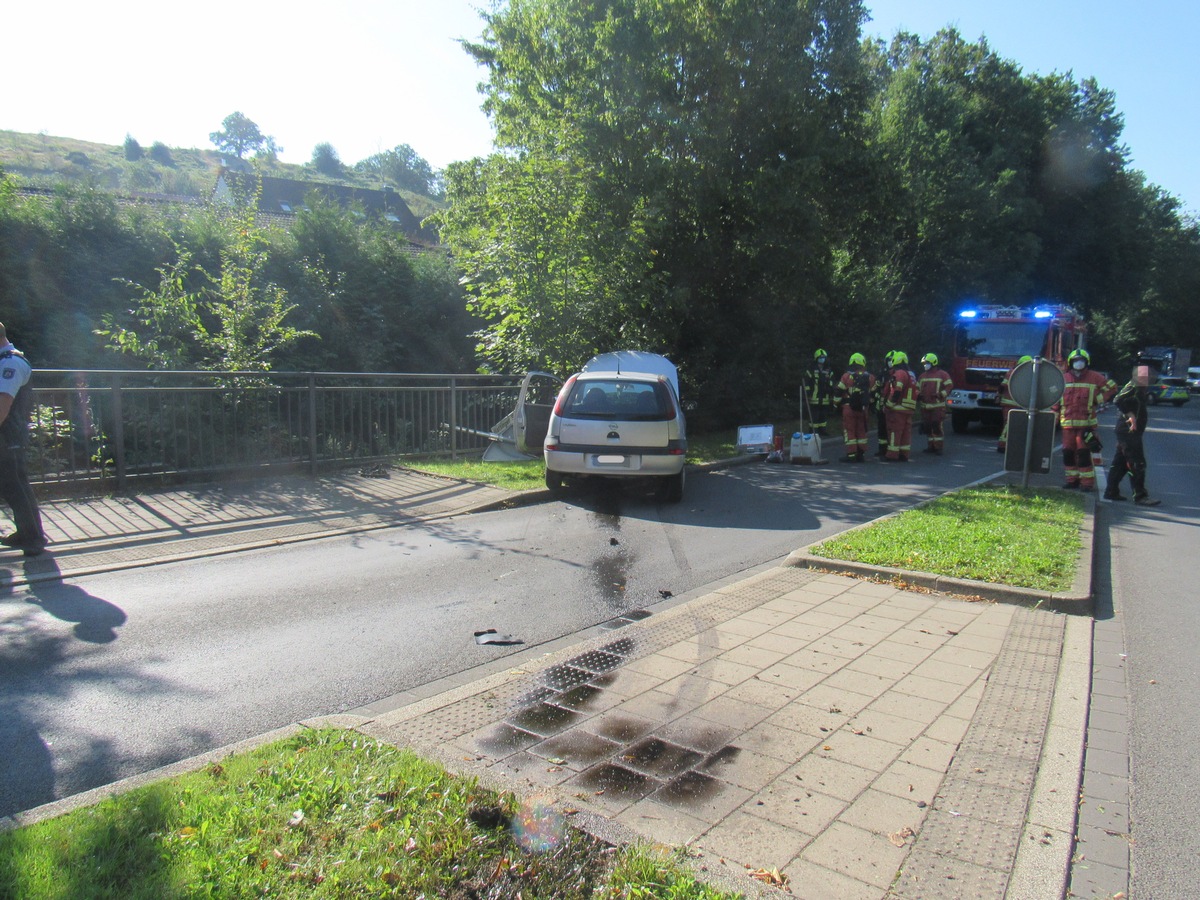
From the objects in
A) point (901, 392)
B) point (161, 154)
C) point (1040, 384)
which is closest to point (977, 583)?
point (1040, 384)

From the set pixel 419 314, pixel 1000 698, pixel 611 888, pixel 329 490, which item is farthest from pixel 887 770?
pixel 419 314

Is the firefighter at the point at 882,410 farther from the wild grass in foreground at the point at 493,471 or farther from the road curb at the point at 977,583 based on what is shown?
the road curb at the point at 977,583

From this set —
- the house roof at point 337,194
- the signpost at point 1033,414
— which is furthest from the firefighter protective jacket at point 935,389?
the house roof at point 337,194

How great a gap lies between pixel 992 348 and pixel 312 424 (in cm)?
1726

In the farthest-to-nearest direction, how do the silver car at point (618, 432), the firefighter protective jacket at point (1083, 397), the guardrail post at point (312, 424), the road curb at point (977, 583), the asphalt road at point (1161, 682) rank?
the firefighter protective jacket at point (1083, 397), the guardrail post at point (312, 424), the silver car at point (618, 432), the road curb at point (977, 583), the asphalt road at point (1161, 682)

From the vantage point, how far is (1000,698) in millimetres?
4656

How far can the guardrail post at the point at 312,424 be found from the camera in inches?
445

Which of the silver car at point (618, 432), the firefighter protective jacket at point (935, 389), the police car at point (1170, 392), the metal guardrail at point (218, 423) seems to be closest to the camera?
the metal guardrail at point (218, 423)

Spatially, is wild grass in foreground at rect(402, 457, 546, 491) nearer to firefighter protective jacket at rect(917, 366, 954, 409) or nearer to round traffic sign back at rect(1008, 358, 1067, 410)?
round traffic sign back at rect(1008, 358, 1067, 410)

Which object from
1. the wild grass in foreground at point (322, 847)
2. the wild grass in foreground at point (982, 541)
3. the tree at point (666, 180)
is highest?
the tree at point (666, 180)

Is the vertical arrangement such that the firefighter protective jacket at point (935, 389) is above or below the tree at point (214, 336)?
below

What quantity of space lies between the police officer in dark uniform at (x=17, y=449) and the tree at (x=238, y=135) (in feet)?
471

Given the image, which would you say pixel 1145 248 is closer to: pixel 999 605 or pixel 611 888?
pixel 999 605

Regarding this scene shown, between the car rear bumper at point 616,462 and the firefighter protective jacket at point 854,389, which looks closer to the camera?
the car rear bumper at point 616,462
